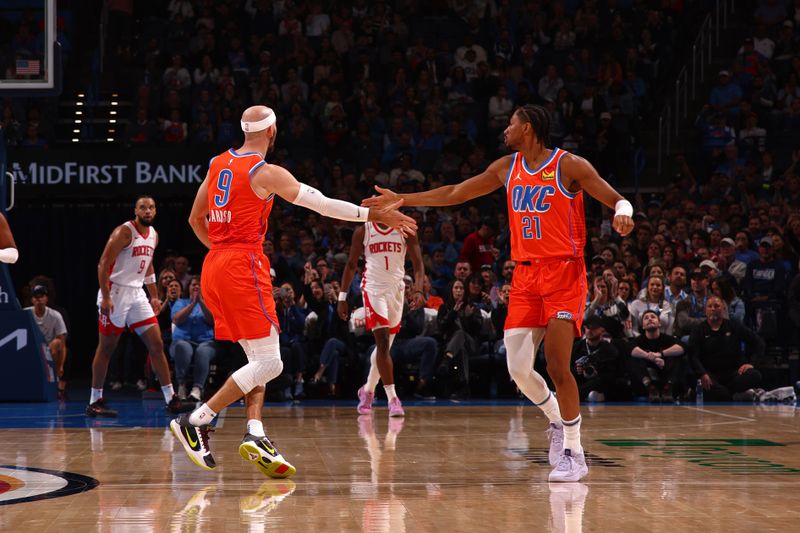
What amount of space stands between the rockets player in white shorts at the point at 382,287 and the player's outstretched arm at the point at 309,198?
4.26 metres

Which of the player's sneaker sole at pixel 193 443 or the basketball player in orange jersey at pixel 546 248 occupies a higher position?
the basketball player in orange jersey at pixel 546 248

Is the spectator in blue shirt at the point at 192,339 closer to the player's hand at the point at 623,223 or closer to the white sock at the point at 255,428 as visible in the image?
the white sock at the point at 255,428

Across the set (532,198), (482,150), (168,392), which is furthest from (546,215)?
(482,150)

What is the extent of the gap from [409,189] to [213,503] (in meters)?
11.4

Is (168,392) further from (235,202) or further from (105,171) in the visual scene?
(105,171)

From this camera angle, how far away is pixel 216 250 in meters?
7.13

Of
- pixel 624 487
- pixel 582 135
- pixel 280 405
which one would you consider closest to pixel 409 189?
pixel 582 135

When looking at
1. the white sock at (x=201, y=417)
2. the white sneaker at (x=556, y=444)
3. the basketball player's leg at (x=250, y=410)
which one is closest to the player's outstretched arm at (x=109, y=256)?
the basketball player's leg at (x=250, y=410)

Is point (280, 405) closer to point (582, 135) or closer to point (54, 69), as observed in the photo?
point (54, 69)

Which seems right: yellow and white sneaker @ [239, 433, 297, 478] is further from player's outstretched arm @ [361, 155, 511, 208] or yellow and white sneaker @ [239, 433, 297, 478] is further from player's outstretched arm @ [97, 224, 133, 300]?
player's outstretched arm @ [97, 224, 133, 300]

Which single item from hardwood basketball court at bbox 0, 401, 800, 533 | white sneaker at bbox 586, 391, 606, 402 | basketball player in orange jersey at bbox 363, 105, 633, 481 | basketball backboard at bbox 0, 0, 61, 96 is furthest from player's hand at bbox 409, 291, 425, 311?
basketball player in orange jersey at bbox 363, 105, 633, 481

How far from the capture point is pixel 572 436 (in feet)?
23.0

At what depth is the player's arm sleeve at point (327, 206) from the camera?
22.5 feet

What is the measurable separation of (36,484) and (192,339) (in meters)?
7.46
